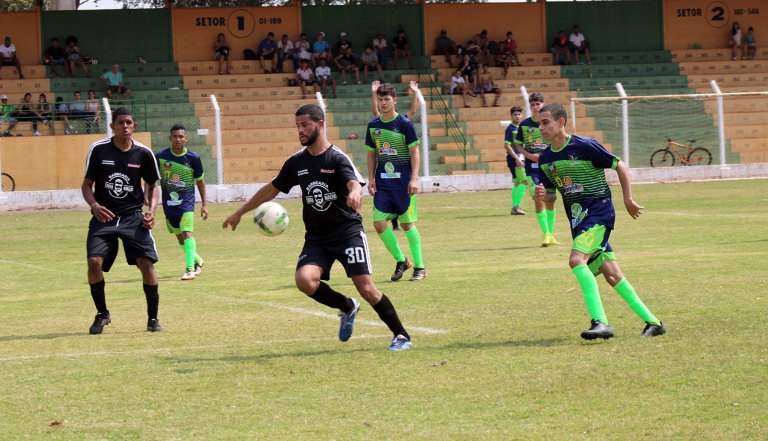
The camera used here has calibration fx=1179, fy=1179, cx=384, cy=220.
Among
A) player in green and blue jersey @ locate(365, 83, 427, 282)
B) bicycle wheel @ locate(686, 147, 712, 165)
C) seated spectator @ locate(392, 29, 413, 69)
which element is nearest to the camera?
player in green and blue jersey @ locate(365, 83, 427, 282)

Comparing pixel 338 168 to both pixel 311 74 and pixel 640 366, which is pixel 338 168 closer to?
pixel 640 366

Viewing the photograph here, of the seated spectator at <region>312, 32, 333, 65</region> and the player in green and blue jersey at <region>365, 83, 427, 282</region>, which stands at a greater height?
the seated spectator at <region>312, 32, 333, 65</region>

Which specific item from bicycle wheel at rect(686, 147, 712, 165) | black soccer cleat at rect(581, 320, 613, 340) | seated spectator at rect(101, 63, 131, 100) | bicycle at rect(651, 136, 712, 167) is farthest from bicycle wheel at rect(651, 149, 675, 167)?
black soccer cleat at rect(581, 320, 613, 340)

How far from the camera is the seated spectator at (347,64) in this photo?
37.9 metres

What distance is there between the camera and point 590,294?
8.67m

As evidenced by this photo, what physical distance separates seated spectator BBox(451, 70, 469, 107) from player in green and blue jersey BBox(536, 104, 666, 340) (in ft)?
90.9

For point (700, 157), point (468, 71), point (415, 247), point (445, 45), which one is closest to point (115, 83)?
point (468, 71)

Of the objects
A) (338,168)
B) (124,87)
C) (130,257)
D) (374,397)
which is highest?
(124,87)

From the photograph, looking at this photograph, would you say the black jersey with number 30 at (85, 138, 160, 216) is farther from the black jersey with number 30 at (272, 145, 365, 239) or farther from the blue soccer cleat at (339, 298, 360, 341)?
the blue soccer cleat at (339, 298, 360, 341)

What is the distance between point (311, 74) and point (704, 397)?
31.0 metres

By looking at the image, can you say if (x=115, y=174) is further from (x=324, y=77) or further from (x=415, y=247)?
(x=324, y=77)

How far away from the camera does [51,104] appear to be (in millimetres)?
30375

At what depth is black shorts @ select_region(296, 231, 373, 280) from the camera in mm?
8609

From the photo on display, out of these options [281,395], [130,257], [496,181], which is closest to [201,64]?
[496,181]
